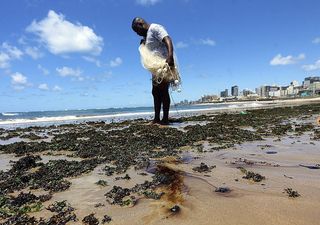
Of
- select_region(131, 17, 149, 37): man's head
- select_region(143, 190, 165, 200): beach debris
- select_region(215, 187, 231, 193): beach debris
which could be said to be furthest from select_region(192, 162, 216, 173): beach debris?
select_region(131, 17, 149, 37): man's head

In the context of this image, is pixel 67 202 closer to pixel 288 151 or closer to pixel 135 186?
pixel 135 186

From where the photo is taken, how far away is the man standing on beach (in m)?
7.42

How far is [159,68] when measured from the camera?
289 inches

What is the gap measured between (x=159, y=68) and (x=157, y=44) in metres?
0.65

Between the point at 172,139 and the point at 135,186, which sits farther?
the point at 172,139

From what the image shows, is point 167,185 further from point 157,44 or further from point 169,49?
point 157,44

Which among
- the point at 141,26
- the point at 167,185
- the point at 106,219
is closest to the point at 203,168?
the point at 167,185

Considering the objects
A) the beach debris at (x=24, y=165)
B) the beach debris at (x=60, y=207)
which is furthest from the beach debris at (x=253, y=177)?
the beach debris at (x=24, y=165)

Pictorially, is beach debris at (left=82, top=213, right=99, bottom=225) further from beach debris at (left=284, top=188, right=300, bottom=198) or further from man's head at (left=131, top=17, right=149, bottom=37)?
man's head at (left=131, top=17, right=149, bottom=37)

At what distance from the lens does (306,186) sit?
2.84 m

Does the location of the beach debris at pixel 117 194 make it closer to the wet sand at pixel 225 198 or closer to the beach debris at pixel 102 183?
the wet sand at pixel 225 198

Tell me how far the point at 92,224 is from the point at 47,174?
5.26 feet

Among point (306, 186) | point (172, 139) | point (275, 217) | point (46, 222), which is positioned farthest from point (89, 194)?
point (172, 139)

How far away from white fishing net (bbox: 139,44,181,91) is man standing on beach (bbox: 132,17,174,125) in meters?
0.10
